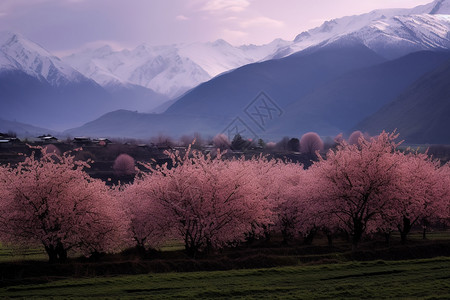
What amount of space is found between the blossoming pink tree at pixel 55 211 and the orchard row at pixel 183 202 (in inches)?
3.8

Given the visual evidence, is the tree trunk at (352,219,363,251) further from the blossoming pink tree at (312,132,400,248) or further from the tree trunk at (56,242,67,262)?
the tree trunk at (56,242,67,262)

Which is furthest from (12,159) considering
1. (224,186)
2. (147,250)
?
(224,186)

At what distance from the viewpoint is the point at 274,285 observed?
3819 cm

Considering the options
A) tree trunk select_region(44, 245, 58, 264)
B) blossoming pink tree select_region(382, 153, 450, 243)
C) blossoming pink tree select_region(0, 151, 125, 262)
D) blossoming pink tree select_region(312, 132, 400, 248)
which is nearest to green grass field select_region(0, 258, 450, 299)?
blossoming pink tree select_region(0, 151, 125, 262)

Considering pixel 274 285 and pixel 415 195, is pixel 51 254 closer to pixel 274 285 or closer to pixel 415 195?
pixel 274 285

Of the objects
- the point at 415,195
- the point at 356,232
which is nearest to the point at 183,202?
the point at 356,232

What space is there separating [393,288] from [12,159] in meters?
169

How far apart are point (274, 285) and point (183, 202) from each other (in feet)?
56.2

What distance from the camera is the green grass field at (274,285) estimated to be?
34.8 metres

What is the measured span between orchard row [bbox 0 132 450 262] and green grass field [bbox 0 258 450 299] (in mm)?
9350

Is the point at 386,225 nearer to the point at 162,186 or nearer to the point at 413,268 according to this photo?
the point at 413,268

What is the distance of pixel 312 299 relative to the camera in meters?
33.3


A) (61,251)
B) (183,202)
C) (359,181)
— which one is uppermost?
(359,181)

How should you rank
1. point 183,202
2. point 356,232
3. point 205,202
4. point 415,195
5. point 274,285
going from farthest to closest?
point 415,195
point 356,232
point 183,202
point 205,202
point 274,285
